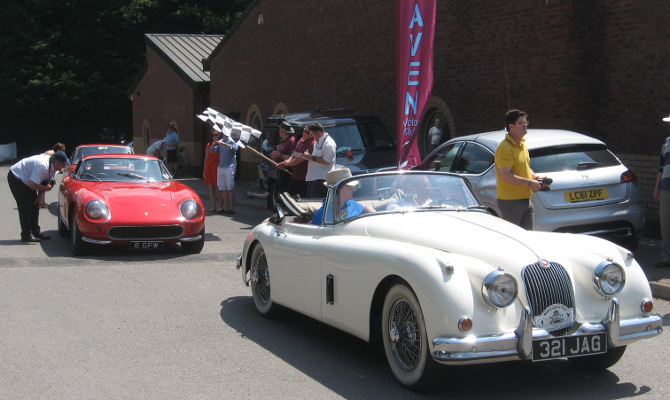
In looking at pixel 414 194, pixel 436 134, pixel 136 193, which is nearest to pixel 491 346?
pixel 414 194

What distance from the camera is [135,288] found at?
28.8ft

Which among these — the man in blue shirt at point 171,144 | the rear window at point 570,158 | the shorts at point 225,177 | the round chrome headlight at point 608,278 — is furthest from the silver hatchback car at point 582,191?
the man in blue shirt at point 171,144

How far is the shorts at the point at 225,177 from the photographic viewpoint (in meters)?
16.3

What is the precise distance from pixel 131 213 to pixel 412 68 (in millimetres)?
5688

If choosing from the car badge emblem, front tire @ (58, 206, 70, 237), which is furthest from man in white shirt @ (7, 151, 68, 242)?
the car badge emblem

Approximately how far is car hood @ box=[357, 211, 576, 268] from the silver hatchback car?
320 cm

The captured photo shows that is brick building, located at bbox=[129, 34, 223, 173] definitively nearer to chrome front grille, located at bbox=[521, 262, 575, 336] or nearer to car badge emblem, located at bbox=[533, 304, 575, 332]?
chrome front grille, located at bbox=[521, 262, 575, 336]

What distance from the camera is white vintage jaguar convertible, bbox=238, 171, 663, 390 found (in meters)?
4.71

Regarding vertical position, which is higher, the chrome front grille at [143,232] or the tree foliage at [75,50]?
the tree foliage at [75,50]

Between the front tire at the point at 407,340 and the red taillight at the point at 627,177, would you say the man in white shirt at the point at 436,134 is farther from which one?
the front tire at the point at 407,340

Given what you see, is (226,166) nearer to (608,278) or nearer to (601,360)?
(601,360)

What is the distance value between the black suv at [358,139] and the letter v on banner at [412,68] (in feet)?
3.81

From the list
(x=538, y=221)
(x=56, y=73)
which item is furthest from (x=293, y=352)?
(x=56, y=73)

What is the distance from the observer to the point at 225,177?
16375mm
